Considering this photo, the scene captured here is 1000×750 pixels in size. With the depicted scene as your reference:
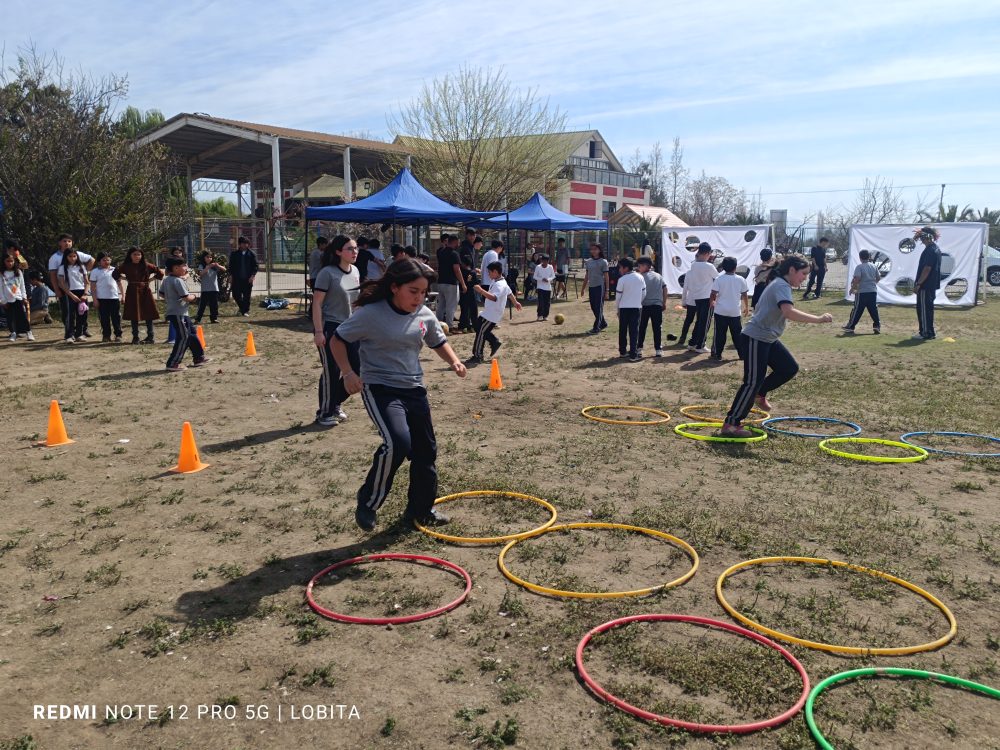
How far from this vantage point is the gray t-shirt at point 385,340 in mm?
5262

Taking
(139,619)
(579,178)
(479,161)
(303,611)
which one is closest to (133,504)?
(139,619)

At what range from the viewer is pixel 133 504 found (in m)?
6.26

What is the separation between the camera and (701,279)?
581 inches

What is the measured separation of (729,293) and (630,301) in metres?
1.71

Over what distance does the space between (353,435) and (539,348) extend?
24.9ft

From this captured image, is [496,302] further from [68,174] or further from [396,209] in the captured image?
[68,174]

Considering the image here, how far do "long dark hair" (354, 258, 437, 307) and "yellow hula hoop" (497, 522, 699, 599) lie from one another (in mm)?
1949

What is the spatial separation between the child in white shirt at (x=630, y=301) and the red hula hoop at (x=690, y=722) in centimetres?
961

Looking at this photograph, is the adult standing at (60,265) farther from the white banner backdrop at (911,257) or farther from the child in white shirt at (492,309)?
the white banner backdrop at (911,257)

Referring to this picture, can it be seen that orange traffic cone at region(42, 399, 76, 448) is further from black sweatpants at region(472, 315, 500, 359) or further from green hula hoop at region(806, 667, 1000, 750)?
green hula hoop at region(806, 667, 1000, 750)

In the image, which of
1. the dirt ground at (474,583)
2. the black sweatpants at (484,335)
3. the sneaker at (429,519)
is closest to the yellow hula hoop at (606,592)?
the dirt ground at (474,583)

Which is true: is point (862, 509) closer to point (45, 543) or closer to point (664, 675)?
point (664, 675)

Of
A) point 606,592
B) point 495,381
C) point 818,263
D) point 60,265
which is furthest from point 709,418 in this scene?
point 818,263

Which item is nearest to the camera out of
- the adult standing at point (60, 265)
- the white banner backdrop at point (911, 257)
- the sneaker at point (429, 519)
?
the sneaker at point (429, 519)
